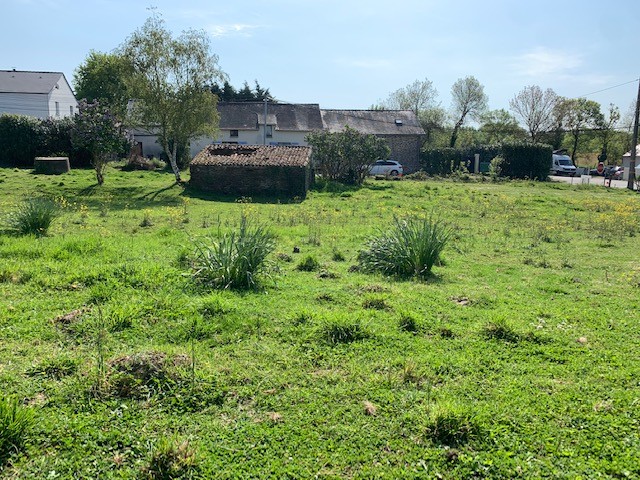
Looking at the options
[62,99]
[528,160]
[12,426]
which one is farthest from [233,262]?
[62,99]

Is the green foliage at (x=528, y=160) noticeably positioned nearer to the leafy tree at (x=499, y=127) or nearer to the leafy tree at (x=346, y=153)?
the leafy tree at (x=346, y=153)

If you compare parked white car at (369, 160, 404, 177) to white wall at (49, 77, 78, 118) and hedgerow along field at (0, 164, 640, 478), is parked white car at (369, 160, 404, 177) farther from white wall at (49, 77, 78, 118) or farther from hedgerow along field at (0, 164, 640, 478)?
hedgerow along field at (0, 164, 640, 478)

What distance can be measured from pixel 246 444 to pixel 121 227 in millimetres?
11475

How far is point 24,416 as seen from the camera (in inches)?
136

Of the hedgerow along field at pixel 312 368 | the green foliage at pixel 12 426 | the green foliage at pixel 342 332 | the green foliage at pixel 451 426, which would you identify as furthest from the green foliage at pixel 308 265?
the green foliage at pixel 12 426

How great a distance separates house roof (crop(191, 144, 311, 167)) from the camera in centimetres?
2467

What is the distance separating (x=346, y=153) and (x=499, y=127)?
137 ft

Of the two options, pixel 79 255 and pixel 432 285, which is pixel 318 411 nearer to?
pixel 432 285

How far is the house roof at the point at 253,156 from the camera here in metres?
24.7

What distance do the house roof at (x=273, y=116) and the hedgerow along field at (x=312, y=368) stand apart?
3761 centimetres

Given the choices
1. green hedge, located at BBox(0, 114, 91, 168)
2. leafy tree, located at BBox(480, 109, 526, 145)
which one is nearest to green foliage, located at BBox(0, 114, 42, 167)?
green hedge, located at BBox(0, 114, 91, 168)

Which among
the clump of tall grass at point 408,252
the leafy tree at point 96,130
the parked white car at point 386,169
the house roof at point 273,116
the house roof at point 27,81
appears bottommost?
the clump of tall grass at point 408,252

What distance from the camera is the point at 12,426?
10.9 feet

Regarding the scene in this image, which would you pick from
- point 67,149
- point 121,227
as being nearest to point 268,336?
point 121,227
